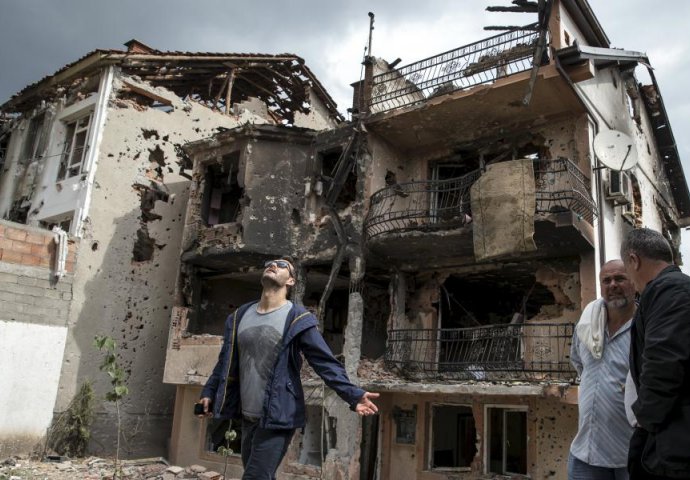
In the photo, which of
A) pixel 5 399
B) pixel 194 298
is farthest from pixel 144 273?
pixel 5 399

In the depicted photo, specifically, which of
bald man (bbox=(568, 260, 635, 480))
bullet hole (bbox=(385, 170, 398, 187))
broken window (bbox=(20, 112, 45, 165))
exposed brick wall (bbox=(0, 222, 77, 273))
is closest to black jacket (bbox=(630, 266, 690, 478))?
bald man (bbox=(568, 260, 635, 480))

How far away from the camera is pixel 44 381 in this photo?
14773 mm

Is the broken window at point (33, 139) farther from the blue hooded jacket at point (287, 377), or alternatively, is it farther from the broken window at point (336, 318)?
the blue hooded jacket at point (287, 377)

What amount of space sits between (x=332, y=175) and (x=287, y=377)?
38.0ft

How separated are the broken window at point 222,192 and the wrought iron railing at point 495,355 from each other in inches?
252

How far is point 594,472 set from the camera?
382cm

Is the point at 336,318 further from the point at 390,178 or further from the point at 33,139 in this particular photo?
the point at 33,139

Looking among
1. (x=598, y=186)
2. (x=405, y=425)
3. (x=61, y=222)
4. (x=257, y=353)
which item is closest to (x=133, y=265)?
(x=61, y=222)

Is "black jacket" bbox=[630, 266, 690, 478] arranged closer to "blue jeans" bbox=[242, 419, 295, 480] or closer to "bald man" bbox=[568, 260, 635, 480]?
"bald man" bbox=[568, 260, 635, 480]

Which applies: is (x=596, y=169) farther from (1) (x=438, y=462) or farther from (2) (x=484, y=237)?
(1) (x=438, y=462)

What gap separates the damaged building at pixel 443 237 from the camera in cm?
1183

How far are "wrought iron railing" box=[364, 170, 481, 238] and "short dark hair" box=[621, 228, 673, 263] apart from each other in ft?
29.3

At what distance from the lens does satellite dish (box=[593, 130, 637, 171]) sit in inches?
477

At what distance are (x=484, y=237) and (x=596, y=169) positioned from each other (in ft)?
10.3
